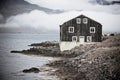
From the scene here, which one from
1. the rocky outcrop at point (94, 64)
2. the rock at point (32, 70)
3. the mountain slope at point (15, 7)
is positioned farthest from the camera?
the rock at point (32, 70)

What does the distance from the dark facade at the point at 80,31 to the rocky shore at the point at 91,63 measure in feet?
2.16

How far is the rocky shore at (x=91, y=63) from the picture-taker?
21.9 feet

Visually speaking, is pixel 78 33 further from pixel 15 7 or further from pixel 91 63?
pixel 15 7

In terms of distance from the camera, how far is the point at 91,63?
7660 millimetres

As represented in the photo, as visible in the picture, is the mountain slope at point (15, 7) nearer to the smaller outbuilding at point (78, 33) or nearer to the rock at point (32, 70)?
the rock at point (32, 70)

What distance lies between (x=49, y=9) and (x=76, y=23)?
3.56m

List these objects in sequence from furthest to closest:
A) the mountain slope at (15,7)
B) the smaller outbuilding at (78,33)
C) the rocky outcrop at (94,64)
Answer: the smaller outbuilding at (78,33), the mountain slope at (15,7), the rocky outcrop at (94,64)

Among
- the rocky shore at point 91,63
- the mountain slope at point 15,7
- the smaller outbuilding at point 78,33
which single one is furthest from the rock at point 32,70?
the smaller outbuilding at point 78,33

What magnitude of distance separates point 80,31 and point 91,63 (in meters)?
3.01

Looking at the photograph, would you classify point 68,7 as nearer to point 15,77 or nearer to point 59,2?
point 59,2

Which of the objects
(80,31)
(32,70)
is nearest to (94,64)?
(32,70)

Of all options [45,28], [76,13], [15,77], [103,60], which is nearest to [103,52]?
[103,60]

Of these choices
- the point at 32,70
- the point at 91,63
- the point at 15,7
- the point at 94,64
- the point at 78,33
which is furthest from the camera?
the point at 78,33

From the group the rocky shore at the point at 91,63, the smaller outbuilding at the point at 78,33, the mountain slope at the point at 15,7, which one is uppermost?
the mountain slope at the point at 15,7
